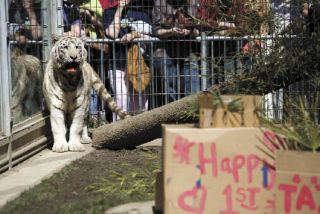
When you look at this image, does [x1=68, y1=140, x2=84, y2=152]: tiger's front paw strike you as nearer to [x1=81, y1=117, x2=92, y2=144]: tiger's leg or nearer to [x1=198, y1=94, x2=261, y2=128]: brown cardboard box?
[x1=81, y1=117, x2=92, y2=144]: tiger's leg

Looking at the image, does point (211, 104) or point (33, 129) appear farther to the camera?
point (33, 129)

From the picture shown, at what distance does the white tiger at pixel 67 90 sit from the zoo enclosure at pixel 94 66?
247 millimetres

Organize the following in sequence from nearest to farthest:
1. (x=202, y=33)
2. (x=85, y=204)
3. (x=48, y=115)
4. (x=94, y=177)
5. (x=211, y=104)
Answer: (x=211, y=104)
(x=85, y=204)
(x=94, y=177)
(x=48, y=115)
(x=202, y=33)

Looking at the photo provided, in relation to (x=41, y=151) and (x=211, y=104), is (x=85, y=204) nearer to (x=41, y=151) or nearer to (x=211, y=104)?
(x=211, y=104)

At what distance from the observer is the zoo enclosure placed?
16.6ft

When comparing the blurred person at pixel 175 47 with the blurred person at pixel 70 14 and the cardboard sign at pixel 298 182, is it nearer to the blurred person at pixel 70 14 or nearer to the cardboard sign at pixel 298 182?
the blurred person at pixel 70 14

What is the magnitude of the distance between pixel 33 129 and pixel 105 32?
76.6 inches

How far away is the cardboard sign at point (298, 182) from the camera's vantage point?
2.57 m

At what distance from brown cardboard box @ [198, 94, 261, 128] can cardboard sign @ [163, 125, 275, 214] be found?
0.07 metres

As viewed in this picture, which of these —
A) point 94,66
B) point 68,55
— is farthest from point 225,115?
point 94,66

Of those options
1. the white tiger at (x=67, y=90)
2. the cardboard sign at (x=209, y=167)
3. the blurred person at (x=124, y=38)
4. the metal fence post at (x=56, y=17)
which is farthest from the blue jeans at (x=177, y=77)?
the cardboard sign at (x=209, y=167)

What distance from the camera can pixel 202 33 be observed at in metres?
6.95

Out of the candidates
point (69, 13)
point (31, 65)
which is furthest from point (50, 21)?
point (31, 65)

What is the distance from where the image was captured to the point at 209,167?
2764 millimetres
